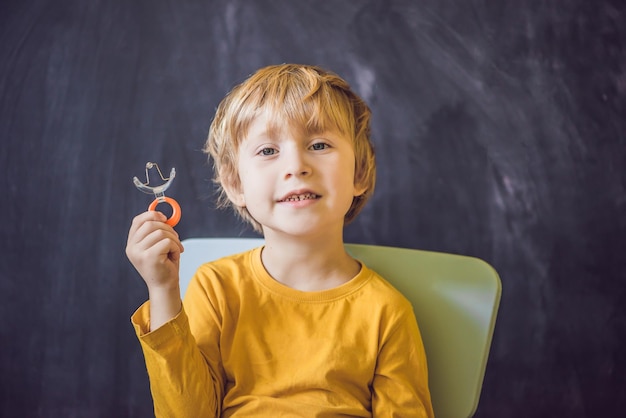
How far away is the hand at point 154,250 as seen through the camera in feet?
2.93

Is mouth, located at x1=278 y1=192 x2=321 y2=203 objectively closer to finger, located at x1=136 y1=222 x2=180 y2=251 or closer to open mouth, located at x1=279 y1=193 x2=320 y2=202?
open mouth, located at x1=279 y1=193 x2=320 y2=202

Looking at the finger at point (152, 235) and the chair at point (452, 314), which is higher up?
the finger at point (152, 235)

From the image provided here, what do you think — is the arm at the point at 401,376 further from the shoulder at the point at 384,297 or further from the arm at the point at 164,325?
the arm at the point at 164,325

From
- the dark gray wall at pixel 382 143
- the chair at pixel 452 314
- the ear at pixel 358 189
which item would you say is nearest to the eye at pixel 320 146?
the ear at pixel 358 189

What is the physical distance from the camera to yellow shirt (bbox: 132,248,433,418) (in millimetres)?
983

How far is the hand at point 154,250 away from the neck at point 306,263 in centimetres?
22

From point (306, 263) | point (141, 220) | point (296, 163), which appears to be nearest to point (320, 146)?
point (296, 163)

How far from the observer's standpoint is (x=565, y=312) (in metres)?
1.40

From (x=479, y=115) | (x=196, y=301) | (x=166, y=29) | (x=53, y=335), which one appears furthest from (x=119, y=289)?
(x=479, y=115)

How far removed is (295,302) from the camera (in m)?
1.06

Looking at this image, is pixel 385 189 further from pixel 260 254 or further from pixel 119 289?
Result: pixel 119 289

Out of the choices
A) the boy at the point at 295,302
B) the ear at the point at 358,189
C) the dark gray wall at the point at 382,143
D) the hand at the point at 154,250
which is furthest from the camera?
the dark gray wall at the point at 382,143

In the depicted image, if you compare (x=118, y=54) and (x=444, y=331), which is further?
(x=118, y=54)

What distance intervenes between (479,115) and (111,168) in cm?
83
